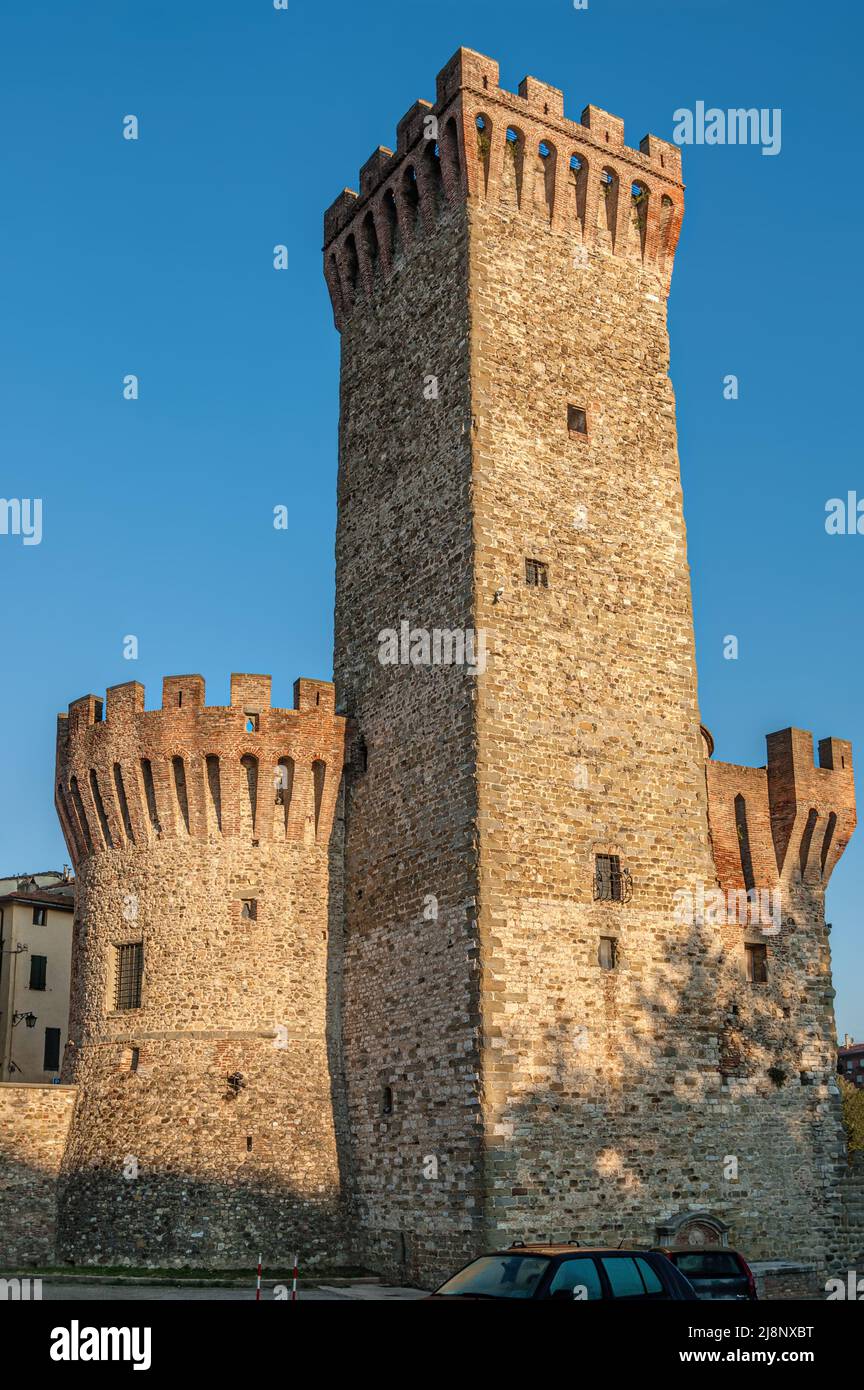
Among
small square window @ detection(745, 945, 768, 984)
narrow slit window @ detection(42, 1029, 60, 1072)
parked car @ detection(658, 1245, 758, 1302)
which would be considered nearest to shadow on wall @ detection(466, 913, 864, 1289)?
small square window @ detection(745, 945, 768, 984)

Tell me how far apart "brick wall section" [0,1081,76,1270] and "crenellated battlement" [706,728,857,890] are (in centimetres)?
1399

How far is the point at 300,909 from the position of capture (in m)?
25.8

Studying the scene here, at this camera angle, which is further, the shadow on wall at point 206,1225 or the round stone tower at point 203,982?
the round stone tower at point 203,982

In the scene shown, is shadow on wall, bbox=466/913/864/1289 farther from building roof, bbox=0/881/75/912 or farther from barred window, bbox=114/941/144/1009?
building roof, bbox=0/881/75/912

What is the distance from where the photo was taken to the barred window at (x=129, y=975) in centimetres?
2581

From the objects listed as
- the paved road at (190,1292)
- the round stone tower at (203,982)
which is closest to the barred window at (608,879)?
the round stone tower at (203,982)

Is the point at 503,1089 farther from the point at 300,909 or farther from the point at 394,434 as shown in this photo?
the point at 394,434

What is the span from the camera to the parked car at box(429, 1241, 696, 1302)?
10.7 m

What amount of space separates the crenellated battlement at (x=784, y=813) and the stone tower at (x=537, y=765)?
4.0 inches

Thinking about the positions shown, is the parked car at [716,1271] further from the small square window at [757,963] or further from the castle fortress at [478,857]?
the small square window at [757,963]

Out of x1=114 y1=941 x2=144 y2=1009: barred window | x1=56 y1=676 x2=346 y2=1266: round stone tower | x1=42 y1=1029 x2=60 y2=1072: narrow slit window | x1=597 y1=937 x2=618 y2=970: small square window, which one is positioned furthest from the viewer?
x1=42 y1=1029 x2=60 y2=1072: narrow slit window

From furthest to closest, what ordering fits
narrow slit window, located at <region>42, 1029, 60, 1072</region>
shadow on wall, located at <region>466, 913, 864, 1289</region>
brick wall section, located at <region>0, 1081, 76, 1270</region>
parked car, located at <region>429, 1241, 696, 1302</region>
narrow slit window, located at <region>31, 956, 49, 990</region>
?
narrow slit window, located at <region>31, 956, 49, 990</region> → narrow slit window, located at <region>42, 1029, 60, 1072</region> → brick wall section, located at <region>0, 1081, 76, 1270</region> → shadow on wall, located at <region>466, 913, 864, 1289</region> → parked car, located at <region>429, 1241, 696, 1302</region>

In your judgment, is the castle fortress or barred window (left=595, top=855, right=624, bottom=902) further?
barred window (left=595, top=855, right=624, bottom=902)

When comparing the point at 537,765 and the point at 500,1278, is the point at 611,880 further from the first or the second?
the point at 500,1278
